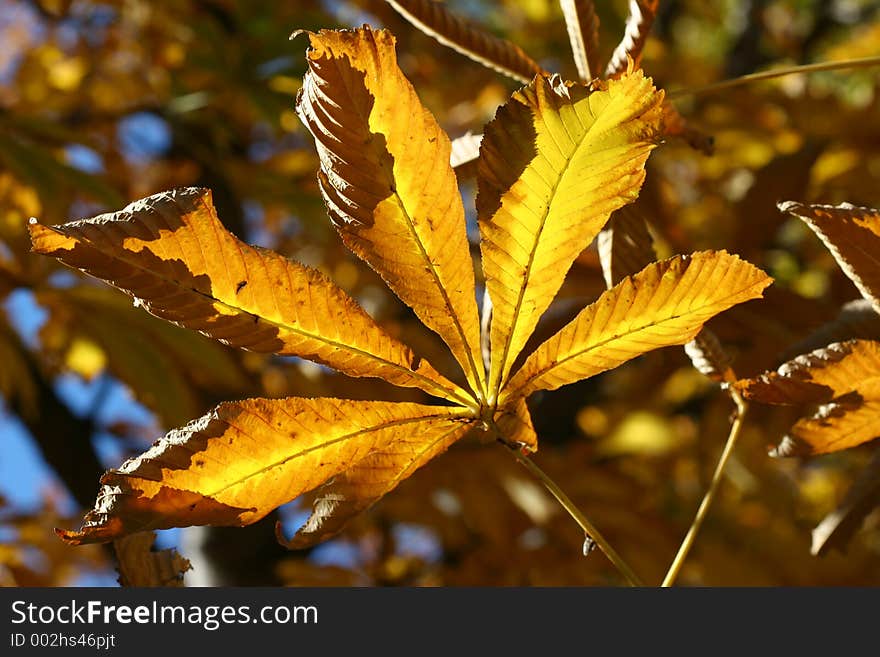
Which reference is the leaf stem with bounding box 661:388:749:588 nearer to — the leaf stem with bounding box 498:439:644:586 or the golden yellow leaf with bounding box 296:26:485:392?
the leaf stem with bounding box 498:439:644:586

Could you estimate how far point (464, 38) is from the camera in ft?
1.82

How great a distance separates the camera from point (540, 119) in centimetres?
42

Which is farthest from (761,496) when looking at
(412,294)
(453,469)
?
(412,294)

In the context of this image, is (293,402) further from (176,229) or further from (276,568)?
(276,568)

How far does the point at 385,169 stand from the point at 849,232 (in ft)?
0.77

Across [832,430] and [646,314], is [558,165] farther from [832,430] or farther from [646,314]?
[832,430]

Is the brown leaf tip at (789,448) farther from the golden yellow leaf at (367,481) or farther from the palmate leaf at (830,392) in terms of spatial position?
the golden yellow leaf at (367,481)

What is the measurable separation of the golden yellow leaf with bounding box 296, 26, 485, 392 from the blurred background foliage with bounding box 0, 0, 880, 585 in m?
0.37

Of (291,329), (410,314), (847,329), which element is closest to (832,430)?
(847,329)

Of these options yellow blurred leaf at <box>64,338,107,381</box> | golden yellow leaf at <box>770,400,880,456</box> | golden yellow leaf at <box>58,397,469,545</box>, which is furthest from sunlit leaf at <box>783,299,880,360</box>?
yellow blurred leaf at <box>64,338,107,381</box>

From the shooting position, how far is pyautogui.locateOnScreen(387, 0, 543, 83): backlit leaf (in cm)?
54

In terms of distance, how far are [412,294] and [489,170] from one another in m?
0.07

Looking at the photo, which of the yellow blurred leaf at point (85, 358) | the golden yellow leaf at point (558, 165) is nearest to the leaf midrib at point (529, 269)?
the golden yellow leaf at point (558, 165)

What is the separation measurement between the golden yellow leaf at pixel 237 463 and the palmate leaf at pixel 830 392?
0.20m
